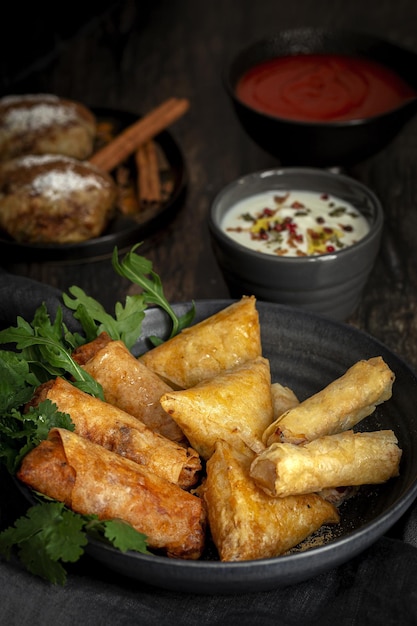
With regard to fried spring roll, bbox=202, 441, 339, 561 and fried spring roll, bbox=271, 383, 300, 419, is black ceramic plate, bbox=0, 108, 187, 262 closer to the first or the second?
fried spring roll, bbox=271, 383, 300, 419

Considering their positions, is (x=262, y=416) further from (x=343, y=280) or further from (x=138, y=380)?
(x=343, y=280)

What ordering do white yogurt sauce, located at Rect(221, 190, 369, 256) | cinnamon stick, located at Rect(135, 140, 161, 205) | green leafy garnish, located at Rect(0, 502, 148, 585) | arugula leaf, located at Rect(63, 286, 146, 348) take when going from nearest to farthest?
green leafy garnish, located at Rect(0, 502, 148, 585) → arugula leaf, located at Rect(63, 286, 146, 348) → white yogurt sauce, located at Rect(221, 190, 369, 256) → cinnamon stick, located at Rect(135, 140, 161, 205)

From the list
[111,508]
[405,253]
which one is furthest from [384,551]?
[405,253]

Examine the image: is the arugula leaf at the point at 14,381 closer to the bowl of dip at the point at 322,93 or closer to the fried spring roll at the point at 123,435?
the fried spring roll at the point at 123,435

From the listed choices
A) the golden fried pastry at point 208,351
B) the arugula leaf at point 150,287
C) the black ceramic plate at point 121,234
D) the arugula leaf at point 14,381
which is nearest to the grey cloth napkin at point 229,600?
the arugula leaf at point 14,381

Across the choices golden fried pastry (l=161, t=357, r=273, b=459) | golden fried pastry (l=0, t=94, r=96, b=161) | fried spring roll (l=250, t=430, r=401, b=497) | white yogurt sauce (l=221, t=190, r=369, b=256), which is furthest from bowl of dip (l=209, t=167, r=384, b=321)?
golden fried pastry (l=0, t=94, r=96, b=161)

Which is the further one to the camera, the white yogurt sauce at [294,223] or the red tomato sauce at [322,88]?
the red tomato sauce at [322,88]
